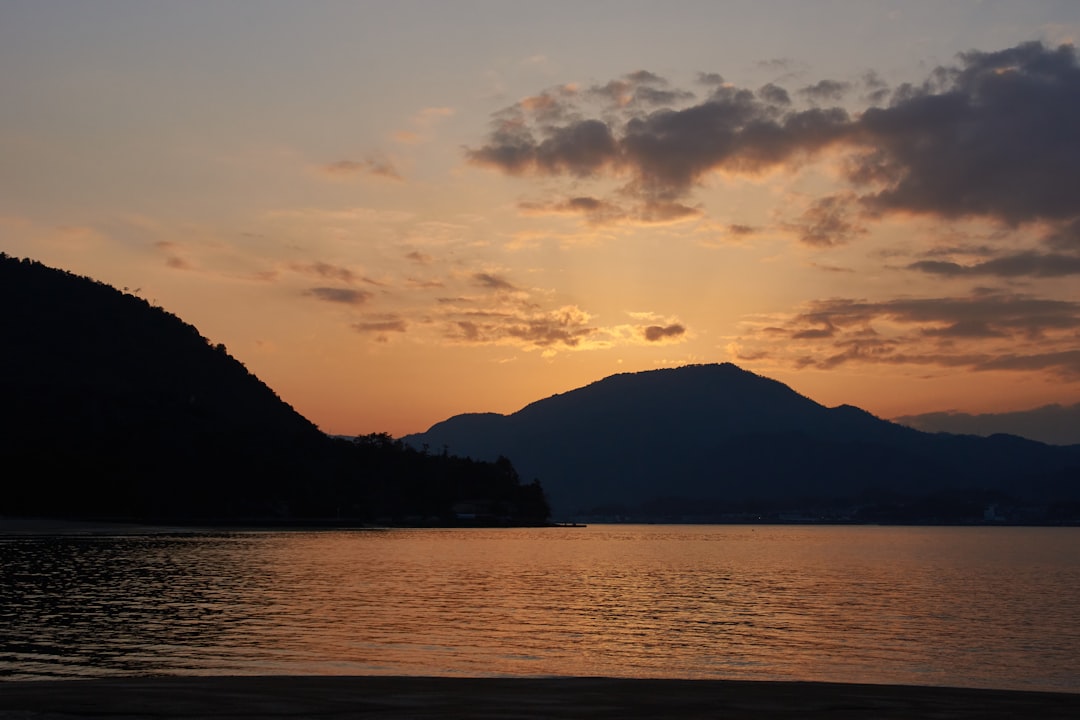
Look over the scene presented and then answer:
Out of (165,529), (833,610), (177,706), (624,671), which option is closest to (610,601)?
(833,610)

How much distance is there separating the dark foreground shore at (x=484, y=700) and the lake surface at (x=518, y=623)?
830 centimetres

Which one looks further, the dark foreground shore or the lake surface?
the lake surface

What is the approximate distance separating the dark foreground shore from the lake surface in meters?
8.30

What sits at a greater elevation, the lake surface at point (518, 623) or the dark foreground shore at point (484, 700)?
the dark foreground shore at point (484, 700)

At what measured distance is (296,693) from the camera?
20.8m

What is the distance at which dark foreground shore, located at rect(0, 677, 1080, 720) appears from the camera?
1788cm

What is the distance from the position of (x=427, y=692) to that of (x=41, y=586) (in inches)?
1838

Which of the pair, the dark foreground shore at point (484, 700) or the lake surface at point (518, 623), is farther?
the lake surface at point (518, 623)

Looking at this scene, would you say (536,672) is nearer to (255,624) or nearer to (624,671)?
(624,671)

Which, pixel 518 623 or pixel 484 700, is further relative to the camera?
pixel 518 623

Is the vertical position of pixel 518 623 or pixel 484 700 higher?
pixel 484 700

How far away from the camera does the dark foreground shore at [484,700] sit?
17.9 meters

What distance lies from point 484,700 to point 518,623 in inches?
1145

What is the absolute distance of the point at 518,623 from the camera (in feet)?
161
